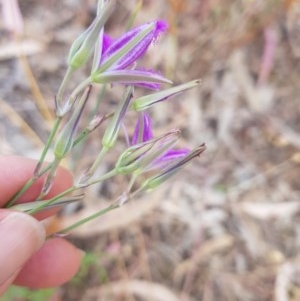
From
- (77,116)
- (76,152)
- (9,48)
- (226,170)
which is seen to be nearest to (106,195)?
(76,152)

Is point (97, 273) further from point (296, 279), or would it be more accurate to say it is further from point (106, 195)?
point (296, 279)

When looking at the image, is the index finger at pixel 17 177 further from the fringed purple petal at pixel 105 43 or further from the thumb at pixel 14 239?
the fringed purple petal at pixel 105 43

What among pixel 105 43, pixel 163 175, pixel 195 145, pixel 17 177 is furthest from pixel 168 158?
pixel 195 145

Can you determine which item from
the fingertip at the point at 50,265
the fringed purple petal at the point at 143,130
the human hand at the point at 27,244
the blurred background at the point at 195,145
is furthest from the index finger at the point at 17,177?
the blurred background at the point at 195,145

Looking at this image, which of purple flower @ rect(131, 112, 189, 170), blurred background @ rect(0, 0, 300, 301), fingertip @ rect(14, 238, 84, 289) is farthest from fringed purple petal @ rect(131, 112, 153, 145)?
blurred background @ rect(0, 0, 300, 301)

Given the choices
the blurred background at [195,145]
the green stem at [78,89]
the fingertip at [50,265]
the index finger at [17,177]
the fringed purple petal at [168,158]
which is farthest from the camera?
the blurred background at [195,145]

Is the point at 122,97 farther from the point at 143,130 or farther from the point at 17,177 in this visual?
the point at 17,177

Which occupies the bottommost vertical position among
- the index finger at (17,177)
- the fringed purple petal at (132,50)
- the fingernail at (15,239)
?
the fingernail at (15,239)
